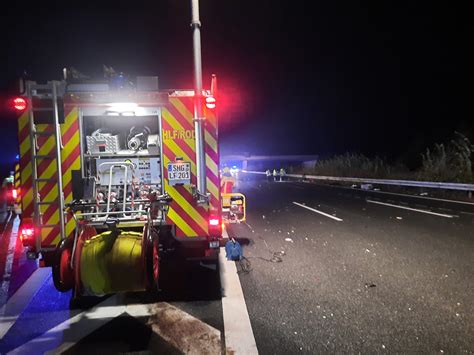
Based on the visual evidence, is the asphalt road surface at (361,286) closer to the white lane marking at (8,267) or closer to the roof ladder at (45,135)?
the roof ladder at (45,135)

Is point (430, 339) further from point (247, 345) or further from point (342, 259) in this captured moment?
point (342, 259)

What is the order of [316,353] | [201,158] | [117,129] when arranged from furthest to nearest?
[117,129] → [201,158] → [316,353]

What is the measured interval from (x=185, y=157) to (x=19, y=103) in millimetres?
2080

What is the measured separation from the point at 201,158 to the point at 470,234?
6.32 meters

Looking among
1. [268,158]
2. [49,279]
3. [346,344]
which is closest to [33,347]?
[49,279]

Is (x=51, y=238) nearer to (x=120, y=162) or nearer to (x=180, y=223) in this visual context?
(x=120, y=162)

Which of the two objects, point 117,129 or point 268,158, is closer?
point 117,129

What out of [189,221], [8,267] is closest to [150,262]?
[189,221]

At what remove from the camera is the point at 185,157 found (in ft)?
16.7

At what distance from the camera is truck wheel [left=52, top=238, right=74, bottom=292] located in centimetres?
372

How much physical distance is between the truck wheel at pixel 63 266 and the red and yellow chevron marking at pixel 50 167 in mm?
879

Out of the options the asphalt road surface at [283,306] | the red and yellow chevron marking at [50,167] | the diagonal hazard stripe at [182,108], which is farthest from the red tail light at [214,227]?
the red and yellow chevron marking at [50,167]

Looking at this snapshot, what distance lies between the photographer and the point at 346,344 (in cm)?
343

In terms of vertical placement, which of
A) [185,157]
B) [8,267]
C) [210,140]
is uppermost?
[210,140]
